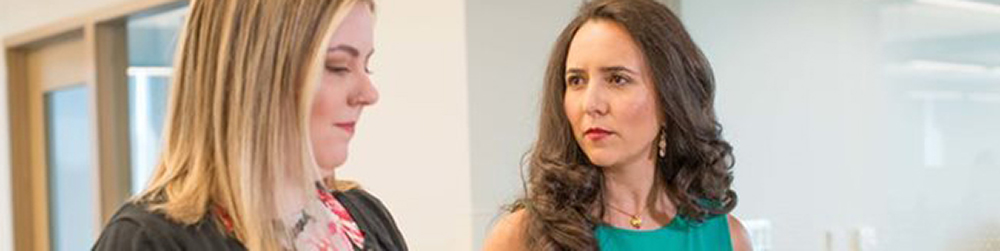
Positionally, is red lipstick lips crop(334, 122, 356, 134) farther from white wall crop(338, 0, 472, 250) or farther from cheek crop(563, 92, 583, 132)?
white wall crop(338, 0, 472, 250)

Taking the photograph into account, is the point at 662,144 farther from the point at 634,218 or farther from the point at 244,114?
the point at 244,114

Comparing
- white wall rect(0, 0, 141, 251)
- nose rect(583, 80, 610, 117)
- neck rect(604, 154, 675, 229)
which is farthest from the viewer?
white wall rect(0, 0, 141, 251)

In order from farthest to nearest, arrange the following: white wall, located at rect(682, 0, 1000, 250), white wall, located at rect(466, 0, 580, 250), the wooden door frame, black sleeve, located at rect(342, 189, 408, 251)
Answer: the wooden door frame < white wall, located at rect(466, 0, 580, 250) < white wall, located at rect(682, 0, 1000, 250) < black sleeve, located at rect(342, 189, 408, 251)

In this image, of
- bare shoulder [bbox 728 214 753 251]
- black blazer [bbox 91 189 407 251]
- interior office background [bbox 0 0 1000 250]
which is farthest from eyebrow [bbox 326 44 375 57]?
interior office background [bbox 0 0 1000 250]

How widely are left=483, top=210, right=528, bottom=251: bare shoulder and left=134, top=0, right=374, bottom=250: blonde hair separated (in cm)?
60

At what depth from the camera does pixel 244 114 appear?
42.6 inches

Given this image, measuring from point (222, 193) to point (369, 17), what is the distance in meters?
0.23

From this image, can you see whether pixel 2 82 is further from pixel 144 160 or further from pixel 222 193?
pixel 222 193

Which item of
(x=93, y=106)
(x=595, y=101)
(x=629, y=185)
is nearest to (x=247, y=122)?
(x=595, y=101)

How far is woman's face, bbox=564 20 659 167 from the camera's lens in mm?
1611

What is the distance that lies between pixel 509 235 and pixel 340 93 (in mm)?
603

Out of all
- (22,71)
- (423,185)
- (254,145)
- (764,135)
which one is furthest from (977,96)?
(22,71)

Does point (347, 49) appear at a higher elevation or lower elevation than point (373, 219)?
higher

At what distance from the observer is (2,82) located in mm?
4590
